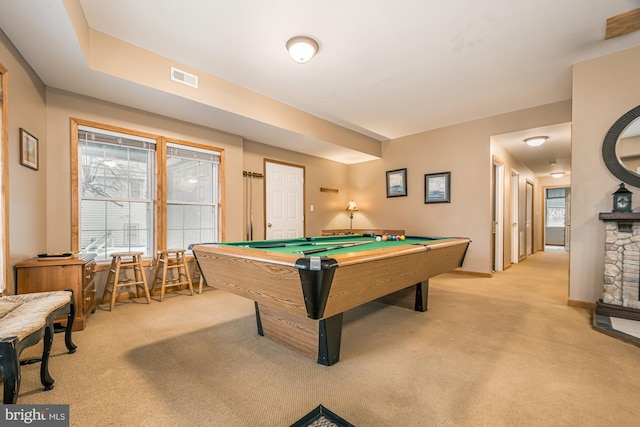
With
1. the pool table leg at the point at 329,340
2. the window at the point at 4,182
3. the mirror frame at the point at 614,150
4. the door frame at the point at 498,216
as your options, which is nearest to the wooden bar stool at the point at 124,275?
the window at the point at 4,182

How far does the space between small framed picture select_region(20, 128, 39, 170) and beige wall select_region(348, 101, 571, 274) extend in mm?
5259

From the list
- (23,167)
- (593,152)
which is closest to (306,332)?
(23,167)

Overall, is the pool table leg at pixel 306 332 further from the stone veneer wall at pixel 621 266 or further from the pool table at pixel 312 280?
the stone veneer wall at pixel 621 266

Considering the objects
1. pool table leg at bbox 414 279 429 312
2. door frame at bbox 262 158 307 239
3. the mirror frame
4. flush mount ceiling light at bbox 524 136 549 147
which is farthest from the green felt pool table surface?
flush mount ceiling light at bbox 524 136 549 147

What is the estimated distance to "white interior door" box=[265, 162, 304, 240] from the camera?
5.13 m

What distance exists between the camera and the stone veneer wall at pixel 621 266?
104 inches

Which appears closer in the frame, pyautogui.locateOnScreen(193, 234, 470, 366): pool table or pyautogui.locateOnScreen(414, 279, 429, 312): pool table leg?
pyautogui.locateOnScreen(193, 234, 470, 366): pool table

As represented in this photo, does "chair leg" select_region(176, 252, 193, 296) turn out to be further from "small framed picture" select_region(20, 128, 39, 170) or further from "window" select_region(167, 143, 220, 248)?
"small framed picture" select_region(20, 128, 39, 170)

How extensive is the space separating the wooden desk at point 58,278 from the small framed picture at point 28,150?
2.77 feet

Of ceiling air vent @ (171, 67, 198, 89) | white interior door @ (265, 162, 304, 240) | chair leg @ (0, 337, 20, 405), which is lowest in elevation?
chair leg @ (0, 337, 20, 405)

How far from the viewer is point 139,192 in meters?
3.63

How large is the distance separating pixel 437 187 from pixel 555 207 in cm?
820

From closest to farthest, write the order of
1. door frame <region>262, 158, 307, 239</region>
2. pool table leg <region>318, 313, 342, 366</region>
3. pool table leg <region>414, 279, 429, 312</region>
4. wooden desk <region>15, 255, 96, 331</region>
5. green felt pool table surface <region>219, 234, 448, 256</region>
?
pool table leg <region>318, 313, 342, 366</region>
green felt pool table surface <region>219, 234, 448, 256</region>
wooden desk <region>15, 255, 96, 331</region>
pool table leg <region>414, 279, 429, 312</region>
door frame <region>262, 158, 307, 239</region>

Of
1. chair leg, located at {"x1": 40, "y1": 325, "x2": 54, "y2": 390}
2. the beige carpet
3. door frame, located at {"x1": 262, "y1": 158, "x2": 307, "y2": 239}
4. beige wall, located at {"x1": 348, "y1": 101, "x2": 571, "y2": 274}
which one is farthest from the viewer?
door frame, located at {"x1": 262, "y1": 158, "x2": 307, "y2": 239}
